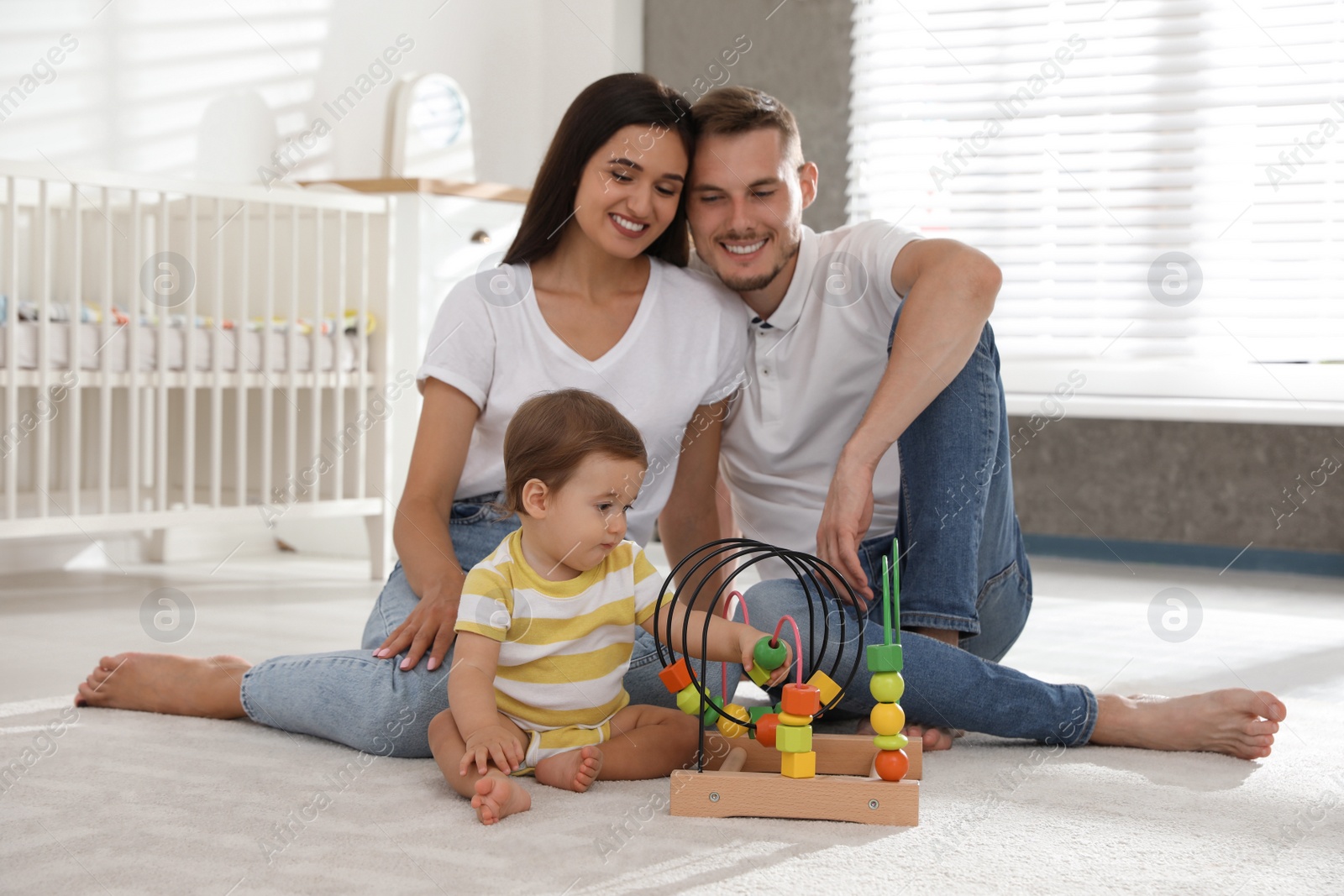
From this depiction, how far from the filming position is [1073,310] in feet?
10.3

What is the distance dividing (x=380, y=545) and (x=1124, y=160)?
198 cm

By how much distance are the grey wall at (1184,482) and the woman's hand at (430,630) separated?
2191 mm

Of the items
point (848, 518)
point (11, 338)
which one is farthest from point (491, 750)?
point (11, 338)

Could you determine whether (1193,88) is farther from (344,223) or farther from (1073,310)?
(344,223)

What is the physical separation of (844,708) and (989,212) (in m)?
2.16

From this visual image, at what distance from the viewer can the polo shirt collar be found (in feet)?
4.84

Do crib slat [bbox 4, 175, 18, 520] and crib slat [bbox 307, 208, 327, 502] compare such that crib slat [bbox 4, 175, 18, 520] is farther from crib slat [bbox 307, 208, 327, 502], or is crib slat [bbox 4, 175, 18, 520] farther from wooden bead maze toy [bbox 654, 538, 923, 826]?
wooden bead maze toy [bbox 654, 538, 923, 826]

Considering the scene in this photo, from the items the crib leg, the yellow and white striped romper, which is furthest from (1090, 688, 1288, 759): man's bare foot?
the crib leg

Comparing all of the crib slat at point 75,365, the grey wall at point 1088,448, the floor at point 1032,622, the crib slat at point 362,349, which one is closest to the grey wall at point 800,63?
the grey wall at point 1088,448

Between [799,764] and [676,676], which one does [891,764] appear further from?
[676,676]

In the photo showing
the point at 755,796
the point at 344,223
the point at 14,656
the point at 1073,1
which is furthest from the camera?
the point at 1073,1

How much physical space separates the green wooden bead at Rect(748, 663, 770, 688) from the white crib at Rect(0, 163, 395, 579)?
156 cm

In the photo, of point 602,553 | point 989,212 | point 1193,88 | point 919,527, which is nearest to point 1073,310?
point 989,212

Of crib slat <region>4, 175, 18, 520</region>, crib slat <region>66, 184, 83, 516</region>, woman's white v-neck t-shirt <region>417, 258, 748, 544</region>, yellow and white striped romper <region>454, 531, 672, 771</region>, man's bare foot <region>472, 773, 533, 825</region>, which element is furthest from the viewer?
crib slat <region>66, 184, 83, 516</region>
